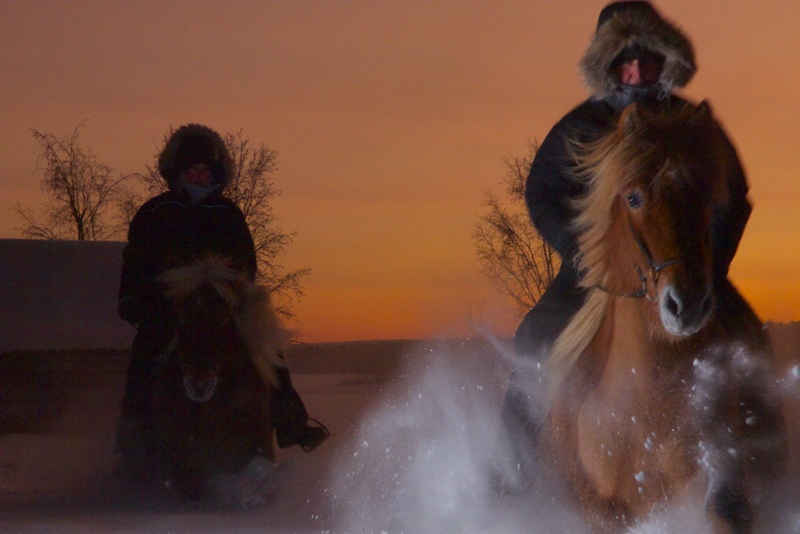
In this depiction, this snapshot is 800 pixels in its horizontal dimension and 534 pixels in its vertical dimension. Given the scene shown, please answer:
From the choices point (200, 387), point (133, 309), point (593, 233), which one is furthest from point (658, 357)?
point (133, 309)

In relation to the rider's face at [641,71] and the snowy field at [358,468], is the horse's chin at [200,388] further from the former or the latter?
the rider's face at [641,71]

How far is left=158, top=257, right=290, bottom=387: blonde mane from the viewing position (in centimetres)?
862

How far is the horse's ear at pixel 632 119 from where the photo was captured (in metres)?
4.89

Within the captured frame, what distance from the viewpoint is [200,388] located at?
848 cm

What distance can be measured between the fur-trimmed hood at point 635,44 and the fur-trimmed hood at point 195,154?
444cm

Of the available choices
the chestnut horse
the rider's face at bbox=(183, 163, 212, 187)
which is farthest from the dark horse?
the chestnut horse

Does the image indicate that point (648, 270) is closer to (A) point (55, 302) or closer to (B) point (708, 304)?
(B) point (708, 304)

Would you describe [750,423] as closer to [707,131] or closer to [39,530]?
[707,131]

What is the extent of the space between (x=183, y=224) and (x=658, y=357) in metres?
5.73

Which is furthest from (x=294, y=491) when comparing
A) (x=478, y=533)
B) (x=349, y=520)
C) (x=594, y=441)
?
(x=594, y=441)

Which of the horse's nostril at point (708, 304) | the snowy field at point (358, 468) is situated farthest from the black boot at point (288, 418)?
the horse's nostril at point (708, 304)

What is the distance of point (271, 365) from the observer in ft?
30.5

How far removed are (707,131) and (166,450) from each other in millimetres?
5530

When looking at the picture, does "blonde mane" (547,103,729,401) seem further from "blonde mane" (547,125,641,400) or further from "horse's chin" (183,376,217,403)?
"horse's chin" (183,376,217,403)
